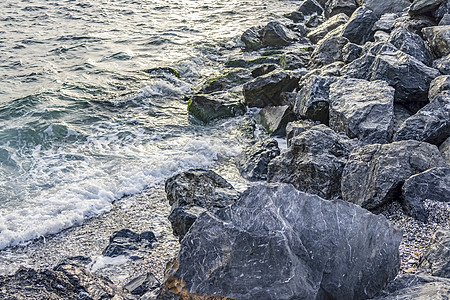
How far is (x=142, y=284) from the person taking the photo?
533 centimetres

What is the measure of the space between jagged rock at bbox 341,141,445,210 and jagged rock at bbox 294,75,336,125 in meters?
2.92

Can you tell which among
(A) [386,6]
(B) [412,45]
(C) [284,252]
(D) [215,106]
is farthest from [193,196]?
(A) [386,6]

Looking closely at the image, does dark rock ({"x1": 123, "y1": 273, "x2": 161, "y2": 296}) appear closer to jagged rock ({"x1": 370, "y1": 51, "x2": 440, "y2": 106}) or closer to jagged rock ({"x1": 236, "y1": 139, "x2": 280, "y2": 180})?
jagged rock ({"x1": 236, "y1": 139, "x2": 280, "y2": 180})

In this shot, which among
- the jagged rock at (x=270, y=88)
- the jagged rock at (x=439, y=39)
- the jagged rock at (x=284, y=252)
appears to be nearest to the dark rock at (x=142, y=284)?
the jagged rock at (x=284, y=252)

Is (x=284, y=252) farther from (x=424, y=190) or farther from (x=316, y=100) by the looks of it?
(x=316, y=100)

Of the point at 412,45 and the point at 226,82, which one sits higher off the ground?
the point at 412,45

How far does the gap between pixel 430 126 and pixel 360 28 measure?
6783mm

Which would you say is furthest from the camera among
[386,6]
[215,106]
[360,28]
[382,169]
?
[386,6]

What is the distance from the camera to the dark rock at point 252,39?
57.1ft

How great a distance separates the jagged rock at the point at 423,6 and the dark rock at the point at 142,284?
9.88 metres

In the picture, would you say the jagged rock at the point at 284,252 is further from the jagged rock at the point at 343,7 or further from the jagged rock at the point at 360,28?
the jagged rock at the point at 343,7

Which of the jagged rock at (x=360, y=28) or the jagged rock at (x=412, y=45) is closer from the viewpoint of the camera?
the jagged rock at (x=412, y=45)

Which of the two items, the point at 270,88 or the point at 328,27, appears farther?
the point at 328,27

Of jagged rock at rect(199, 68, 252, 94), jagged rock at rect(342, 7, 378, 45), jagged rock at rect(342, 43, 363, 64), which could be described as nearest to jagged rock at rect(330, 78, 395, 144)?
jagged rock at rect(342, 43, 363, 64)
